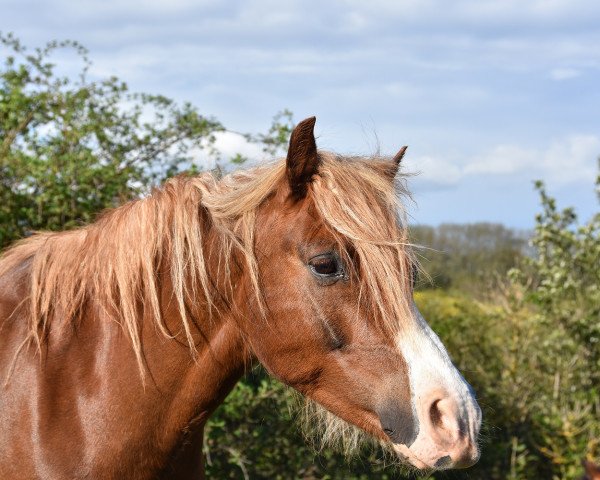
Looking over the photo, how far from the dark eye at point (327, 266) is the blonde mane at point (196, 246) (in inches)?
2.4

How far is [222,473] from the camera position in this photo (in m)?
5.01

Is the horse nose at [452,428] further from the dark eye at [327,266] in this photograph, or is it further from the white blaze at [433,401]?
the dark eye at [327,266]

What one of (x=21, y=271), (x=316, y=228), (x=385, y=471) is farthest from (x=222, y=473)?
(x=316, y=228)

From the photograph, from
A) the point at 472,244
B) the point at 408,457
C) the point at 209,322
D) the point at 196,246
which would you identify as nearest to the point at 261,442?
the point at 209,322

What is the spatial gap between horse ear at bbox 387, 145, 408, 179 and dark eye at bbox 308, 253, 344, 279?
50 centimetres

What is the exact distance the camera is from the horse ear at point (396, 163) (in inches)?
111

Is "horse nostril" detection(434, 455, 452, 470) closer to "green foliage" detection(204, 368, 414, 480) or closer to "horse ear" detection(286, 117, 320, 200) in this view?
"horse ear" detection(286, 117, 320, 200)

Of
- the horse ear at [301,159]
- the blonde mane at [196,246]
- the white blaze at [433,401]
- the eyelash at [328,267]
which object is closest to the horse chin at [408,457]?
the white blaze at [433,401]

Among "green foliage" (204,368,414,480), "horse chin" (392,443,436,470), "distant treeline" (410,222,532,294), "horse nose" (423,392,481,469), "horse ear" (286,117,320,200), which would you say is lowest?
"green foliage" (204,368,414,480)

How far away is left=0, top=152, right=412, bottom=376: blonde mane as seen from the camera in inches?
97.7

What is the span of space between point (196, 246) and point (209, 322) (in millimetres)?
263

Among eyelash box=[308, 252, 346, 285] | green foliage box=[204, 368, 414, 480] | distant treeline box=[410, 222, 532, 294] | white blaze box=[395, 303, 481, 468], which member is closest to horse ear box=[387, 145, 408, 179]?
eyelash box=[308, 252, 346, 285]

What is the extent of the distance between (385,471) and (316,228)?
3.47 metres

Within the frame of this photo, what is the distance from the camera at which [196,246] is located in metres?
2.65
